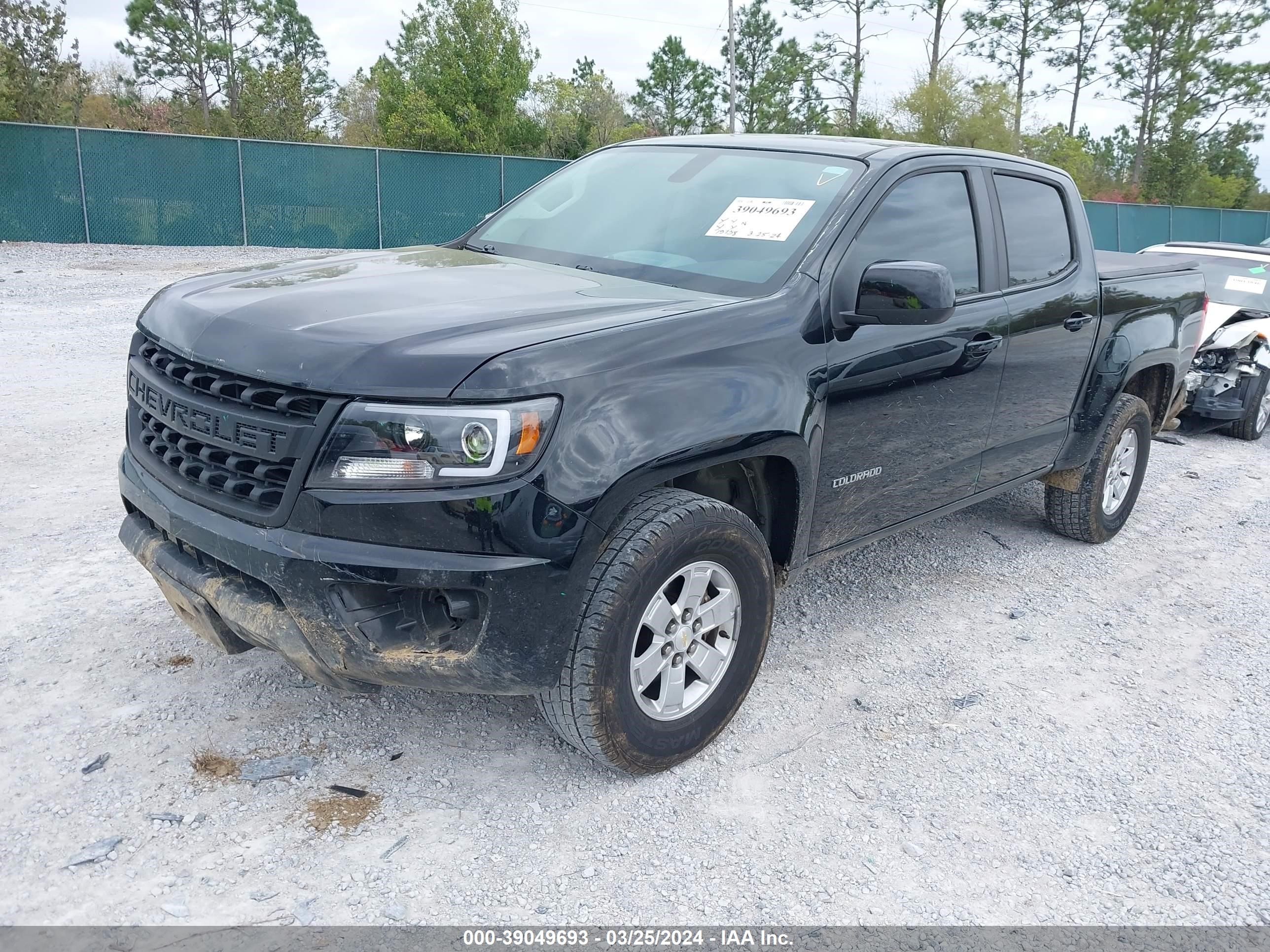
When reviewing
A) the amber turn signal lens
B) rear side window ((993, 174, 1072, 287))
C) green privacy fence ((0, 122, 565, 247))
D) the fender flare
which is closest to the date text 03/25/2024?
the fender flare

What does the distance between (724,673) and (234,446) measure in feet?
5.21

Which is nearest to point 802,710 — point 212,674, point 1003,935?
point 1003,935

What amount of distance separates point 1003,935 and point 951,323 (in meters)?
2.18

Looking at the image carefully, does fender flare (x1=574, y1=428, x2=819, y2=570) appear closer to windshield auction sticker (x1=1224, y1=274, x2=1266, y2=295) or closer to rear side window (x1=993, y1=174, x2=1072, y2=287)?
rear side window (x1=993, y1=174, x2=1072, y2=287)

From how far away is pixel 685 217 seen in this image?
3.89 meters

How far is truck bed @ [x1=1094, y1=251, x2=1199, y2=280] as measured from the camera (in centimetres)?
521

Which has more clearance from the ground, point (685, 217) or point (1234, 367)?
point (685, 217)

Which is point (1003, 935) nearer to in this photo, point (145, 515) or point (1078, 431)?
point (145, 515)

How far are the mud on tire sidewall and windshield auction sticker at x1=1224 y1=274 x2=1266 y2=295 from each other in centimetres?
787

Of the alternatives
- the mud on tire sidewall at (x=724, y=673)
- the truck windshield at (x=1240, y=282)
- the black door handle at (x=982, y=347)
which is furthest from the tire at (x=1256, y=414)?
the mud on tire sidewall at (x=724, y=673)

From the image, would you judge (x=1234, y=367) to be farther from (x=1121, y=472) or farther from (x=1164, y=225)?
(x=1164, y=225)

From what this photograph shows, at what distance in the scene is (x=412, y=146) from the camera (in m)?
29.7

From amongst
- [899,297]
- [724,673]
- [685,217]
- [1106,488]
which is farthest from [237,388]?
[1106,488]

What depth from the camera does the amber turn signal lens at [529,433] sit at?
2.62m
